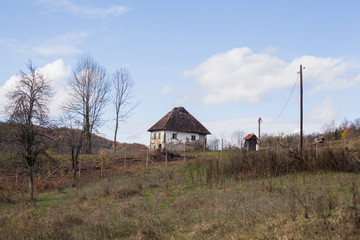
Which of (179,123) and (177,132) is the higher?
(179,123)

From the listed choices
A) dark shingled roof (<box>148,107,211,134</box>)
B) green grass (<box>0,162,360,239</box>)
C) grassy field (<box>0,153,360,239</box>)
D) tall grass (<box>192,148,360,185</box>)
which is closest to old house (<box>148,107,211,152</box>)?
dark shingled roof (<box>148,107,211,134</box>)

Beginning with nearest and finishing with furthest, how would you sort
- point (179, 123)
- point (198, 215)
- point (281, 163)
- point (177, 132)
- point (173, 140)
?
point (198, 215) < point (281, 163) < point (173, 140) < point (177, 132) < point (179, 123)

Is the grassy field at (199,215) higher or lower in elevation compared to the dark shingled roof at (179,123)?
lower

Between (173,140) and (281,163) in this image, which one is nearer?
(281,163)

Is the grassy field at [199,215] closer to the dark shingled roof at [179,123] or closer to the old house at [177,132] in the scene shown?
the old house at [177,132]

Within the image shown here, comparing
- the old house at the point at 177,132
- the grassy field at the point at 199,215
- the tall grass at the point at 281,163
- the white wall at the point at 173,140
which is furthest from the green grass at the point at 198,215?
the old house at the point at 177,132

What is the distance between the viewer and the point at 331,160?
19.8 meters

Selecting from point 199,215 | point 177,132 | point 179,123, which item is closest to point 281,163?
point 199,215

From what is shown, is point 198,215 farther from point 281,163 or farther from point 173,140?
point 173,140

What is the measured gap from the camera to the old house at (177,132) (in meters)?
43.0

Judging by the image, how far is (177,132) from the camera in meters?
43.8

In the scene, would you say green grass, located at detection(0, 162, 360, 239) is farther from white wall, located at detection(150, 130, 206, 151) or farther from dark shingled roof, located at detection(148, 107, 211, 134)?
dark shingled roof, located at detection(148, 107, 211, 134)

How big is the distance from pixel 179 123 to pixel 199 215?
34766mm

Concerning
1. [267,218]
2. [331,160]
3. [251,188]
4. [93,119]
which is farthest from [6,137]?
[93,119]
